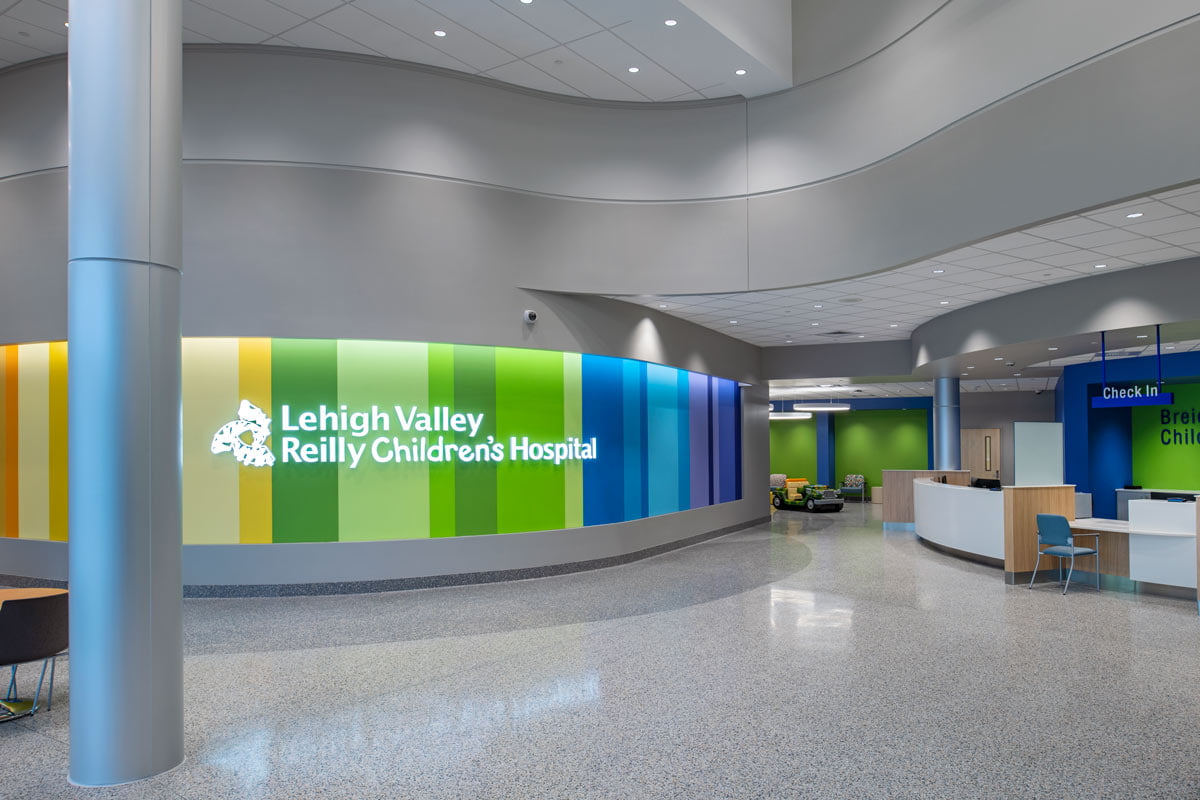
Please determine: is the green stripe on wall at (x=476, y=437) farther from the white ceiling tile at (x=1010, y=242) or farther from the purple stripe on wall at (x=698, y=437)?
the white ceiling tile at (x=1010, y=242)

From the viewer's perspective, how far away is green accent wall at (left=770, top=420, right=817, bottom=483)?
2603 cm

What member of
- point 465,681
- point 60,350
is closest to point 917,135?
point 465,681

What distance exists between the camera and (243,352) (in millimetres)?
8516

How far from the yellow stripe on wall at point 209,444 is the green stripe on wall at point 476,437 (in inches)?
90.4

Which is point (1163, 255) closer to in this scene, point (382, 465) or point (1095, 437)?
point (1095, 437)

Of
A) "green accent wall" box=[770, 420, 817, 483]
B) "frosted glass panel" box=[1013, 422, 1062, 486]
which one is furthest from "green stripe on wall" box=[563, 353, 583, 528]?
"green accent wall" box=[770, 420, 817, 483]

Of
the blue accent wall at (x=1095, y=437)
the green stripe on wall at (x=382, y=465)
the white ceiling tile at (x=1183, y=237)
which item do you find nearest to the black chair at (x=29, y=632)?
the green stripe on wall at (x=382, y=465)

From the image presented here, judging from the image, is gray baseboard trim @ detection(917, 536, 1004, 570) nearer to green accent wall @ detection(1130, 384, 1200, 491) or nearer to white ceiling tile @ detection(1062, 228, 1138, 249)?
white ceiling tile @ detection(1062, 228, 1138, 249)

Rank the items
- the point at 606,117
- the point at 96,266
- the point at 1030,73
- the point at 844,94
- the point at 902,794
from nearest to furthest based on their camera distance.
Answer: the point at 902,794, the point at 96,266, the point at 1030,73, the point at 844,94, the point at 606,117

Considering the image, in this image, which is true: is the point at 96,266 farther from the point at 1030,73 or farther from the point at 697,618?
the point at 1030,73

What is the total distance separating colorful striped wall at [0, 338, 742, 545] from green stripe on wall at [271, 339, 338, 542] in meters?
0.01

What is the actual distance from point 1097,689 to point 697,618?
3369mm

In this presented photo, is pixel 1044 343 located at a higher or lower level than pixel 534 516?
higher

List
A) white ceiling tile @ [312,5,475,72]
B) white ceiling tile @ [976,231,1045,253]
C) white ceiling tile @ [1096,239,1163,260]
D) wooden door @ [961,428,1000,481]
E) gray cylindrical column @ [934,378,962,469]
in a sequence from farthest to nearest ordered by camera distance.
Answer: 1. wooden door @ [961,428,1000,481]
2. gray cylindrical column @ [934,378,962,469]
3. white ceiling tile @ [312,5,475,72]
4. white ceiling tile @ [1096,239,1163,260]
5. white ceiling tile @ [976,231,1045,253]
